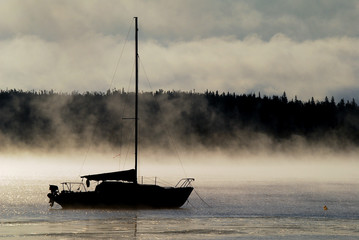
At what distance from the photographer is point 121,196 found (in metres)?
66.4

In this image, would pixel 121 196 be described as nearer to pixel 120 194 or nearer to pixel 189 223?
pixel 120 194

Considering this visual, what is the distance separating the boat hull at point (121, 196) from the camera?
218ft

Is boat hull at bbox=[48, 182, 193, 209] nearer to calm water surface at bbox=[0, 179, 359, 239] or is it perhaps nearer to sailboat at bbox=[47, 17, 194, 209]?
sailboat at bbox=[47, 17, 194, 209]

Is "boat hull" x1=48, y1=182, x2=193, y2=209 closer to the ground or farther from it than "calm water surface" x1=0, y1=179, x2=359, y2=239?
farther from it

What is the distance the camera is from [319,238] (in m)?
48.7

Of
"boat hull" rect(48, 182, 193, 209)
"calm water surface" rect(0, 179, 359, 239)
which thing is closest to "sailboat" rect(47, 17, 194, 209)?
"boat hull" rect(48, 182, 193, 209)

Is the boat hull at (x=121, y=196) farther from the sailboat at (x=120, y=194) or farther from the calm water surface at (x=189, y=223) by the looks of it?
the calm water surface at (x=189, y=223)

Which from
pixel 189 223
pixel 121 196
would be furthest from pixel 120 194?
pixel 189 223

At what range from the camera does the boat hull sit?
66375 millimetres

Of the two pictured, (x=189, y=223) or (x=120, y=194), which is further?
(x=120, y=194)

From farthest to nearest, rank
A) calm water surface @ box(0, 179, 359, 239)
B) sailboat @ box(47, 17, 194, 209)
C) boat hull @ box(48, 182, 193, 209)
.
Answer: boat hull @ box(48, 182, 193, 209)
sailboat @ box(47, 17, 194, 209)
calm water surface @ box(0, 179, 359, 239)

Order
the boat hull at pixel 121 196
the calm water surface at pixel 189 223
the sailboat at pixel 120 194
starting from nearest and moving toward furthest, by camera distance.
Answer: the calm water surface at pixel 189 223, the sailboat at pixel 120 194, the boat hull at pixel 121 196

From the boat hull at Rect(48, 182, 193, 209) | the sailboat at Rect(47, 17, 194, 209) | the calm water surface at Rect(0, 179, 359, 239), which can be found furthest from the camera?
the boat hull at Rect(48, 182, 193, 209)

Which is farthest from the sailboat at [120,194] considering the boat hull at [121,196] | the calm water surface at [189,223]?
the calm water surface at [189,223]
